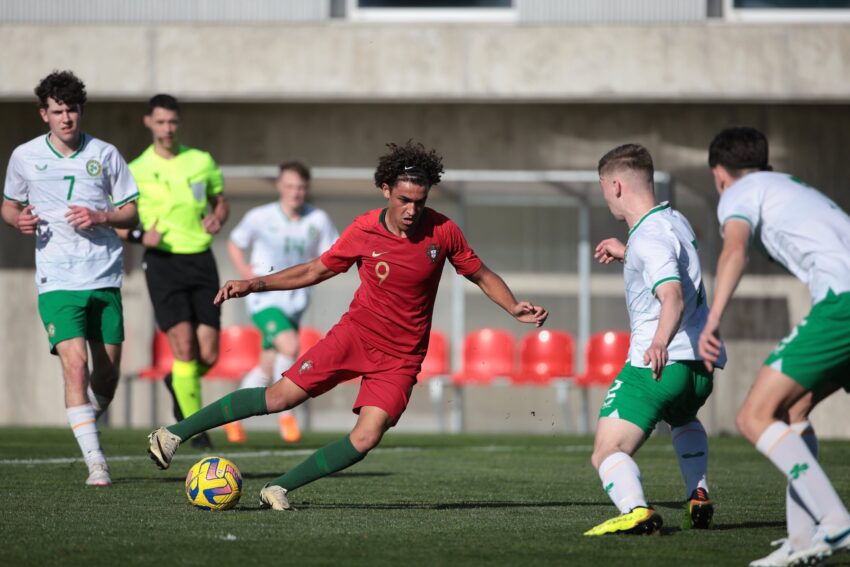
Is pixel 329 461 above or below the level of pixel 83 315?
below

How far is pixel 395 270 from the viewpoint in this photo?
660 centimetres

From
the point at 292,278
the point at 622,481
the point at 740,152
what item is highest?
the point at 740,152

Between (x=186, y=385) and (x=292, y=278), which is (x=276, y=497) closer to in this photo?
(x=292, y=278)

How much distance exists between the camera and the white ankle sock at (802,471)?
→ 477 cm

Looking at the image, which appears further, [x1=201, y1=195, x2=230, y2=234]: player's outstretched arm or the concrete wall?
the concrete wall

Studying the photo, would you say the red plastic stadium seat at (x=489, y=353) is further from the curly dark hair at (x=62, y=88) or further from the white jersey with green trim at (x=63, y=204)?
the curly dark hair at (x=62, y=88)

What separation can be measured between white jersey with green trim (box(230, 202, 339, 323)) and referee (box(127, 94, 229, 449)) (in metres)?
2.15

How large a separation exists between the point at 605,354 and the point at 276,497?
9.75 metres

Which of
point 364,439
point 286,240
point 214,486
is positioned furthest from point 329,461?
point 286,240

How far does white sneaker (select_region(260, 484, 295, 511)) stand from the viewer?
6.53 metres

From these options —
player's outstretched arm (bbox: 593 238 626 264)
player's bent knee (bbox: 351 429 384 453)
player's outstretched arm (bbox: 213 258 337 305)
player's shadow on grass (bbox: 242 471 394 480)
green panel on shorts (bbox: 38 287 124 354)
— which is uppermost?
player's outstretched arm (bbox: 593 238 626 264)

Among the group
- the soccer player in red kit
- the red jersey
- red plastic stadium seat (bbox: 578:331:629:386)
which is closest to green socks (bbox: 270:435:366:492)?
the soccer player in red kit

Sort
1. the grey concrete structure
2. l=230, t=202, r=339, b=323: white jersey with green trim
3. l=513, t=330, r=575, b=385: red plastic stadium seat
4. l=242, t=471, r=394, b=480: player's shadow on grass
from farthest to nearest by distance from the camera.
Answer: l=513, t=330, r=575, b=385: red plastic stadium seat
the grey concrete structure
l=230, t=202, r=339, b=323: white jersey with green trim
l=242, t=471, r=394, b=480: player's shadow on grass

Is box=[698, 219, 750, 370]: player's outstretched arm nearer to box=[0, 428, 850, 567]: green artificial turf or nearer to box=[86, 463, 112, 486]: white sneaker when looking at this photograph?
box=[0, 428, 850, 567]: green artificial turf
